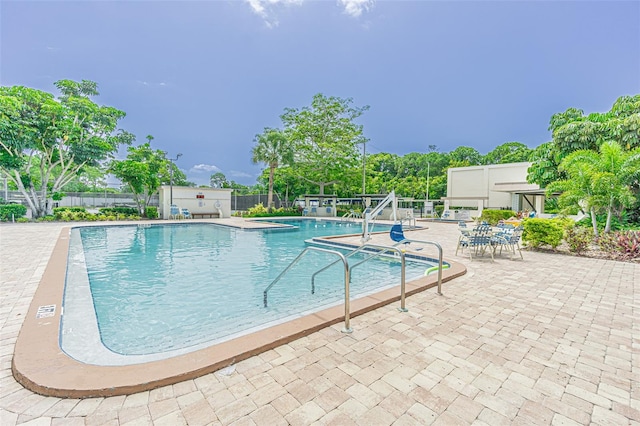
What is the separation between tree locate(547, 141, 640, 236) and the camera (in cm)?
861

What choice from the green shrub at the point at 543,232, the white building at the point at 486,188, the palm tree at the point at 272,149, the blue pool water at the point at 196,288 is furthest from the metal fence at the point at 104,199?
the green shrub at the point at 543,232

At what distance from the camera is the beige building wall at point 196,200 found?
69.2 ft

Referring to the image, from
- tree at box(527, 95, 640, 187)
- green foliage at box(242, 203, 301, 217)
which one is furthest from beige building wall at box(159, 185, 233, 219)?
tree at box(527, 95, 640, 187)

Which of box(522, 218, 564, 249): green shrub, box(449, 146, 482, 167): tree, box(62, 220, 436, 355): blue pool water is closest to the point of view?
box(62, 220, 436, 355): blue pool water

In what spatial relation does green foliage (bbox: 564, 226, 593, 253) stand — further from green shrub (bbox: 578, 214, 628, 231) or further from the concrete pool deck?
the concrete pool deck

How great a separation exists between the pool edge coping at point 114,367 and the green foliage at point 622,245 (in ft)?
26.9

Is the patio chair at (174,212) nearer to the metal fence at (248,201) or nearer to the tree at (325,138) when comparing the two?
the metal fence at (248,201)

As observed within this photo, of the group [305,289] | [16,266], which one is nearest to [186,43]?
[16,266]

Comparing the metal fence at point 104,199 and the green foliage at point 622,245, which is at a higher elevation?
the metal fence at point 104,199

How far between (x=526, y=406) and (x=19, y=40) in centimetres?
2465

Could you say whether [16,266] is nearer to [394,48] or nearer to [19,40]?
[19,40]

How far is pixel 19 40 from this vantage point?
1574 cm

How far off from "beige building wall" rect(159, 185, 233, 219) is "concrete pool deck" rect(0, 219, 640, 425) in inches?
724

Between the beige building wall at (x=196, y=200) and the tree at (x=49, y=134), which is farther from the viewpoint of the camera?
A: the beige building wall at (x=196, y=200)
